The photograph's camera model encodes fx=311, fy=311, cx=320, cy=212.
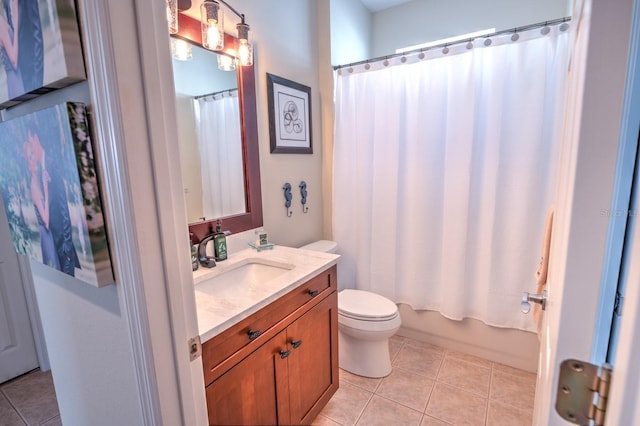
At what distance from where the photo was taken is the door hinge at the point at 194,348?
77cm

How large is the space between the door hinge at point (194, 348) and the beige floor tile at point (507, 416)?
1628 millimetres

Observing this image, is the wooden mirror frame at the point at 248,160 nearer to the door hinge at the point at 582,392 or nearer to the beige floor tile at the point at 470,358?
the door hinge at the point at 582,392

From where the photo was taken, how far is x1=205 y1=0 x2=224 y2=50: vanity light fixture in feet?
4.49

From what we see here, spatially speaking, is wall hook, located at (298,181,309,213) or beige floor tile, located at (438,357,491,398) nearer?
beige floor tile, located at (438,357,491,398)

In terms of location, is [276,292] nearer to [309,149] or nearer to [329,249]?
[329,249]

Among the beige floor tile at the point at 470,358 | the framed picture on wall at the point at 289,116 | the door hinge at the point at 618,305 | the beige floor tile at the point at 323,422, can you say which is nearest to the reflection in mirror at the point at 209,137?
the framed picture on wall at the point at 289,116

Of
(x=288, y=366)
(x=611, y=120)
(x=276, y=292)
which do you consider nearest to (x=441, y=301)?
(x=288, y=366)

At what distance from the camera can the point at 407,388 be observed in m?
1.88

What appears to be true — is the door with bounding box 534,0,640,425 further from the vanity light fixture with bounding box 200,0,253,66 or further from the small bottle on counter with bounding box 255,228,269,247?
the small bottle on counter with bounding box 255,228,269,247

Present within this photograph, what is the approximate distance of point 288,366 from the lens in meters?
1.33

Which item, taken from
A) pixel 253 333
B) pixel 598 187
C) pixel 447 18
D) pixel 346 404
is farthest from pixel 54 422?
pixel 447 18

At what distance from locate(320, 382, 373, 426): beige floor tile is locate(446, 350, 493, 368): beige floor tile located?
74cm

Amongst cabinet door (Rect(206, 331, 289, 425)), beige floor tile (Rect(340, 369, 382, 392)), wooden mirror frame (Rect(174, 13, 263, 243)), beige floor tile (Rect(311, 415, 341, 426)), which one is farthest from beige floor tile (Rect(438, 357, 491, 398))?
wooden mirror frame (Rect(174, 13, 263, 243))

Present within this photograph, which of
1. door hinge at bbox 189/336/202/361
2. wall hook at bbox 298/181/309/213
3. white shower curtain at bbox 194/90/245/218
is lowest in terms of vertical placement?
door hinge at bbox 189/336/202/361
